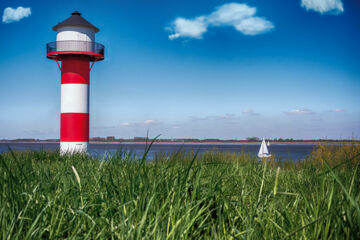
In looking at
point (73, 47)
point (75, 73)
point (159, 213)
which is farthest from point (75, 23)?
point (159, 213)

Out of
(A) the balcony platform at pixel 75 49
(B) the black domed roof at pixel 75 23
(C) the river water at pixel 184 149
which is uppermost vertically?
(B) the black domed roof at pixel 75 23

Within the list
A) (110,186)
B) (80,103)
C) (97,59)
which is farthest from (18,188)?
(97,59)

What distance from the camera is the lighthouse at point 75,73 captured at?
42.8 feet

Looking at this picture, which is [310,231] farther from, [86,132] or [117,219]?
[86,132]

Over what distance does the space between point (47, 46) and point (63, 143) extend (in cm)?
409

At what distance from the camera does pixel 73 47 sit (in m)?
13.3

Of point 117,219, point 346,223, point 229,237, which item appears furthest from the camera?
point 117,219

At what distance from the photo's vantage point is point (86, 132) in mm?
13352

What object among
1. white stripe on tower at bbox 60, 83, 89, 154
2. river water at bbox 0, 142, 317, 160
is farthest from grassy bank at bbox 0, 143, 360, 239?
white stripe on tower at bbox 60, 83, 89, 154

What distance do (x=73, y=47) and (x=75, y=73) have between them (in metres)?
1.03

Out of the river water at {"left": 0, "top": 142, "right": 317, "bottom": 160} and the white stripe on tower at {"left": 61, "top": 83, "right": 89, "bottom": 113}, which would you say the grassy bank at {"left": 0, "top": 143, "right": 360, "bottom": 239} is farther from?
the white stripe on tower at {"left": 61, "top": 83, "right": 89, "bottom": 113}

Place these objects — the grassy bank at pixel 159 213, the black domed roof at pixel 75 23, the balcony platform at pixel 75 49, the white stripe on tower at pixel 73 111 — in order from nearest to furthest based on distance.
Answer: the grassy bank at pixel 159 213
the white stripe on tower at pixel 73 111
the balcony platform at pixel 75 49
the black domed roof at pixel 75 23

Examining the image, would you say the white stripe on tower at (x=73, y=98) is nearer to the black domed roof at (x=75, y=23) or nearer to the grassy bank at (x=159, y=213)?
the black domed roof at (x=75, y=23)

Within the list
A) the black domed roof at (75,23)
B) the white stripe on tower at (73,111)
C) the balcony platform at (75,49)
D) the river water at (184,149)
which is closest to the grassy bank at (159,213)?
the river water at (184,149)
